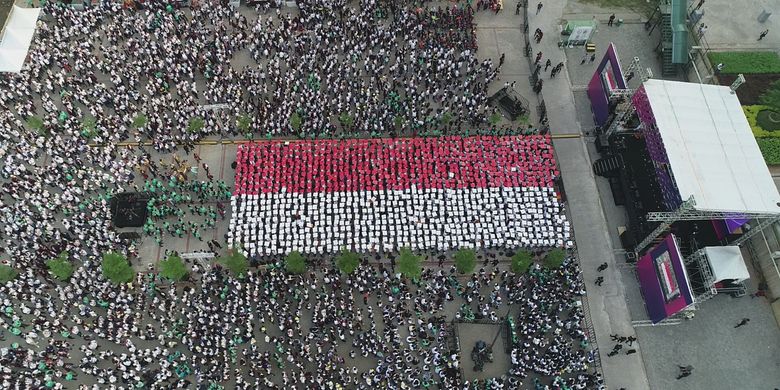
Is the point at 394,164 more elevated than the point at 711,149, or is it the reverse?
the point at 394,164

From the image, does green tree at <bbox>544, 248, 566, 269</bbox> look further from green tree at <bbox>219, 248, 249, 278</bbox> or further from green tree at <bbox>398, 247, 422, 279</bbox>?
green tree at <bbox>219, 248, 249, 278</bbox>

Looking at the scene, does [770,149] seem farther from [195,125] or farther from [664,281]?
[195,125]

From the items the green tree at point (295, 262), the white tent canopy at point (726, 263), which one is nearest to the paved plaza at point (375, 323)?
the green tree at point (295, 262)

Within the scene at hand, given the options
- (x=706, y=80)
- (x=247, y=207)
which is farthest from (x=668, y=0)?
(x=247, y=207)

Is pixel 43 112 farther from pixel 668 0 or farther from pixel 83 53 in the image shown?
pixel 668 0

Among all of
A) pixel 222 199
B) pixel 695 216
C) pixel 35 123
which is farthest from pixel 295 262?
pixel 695 216

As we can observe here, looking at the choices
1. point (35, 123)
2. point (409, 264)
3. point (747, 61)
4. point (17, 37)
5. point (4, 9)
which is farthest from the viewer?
point (4, 9)
